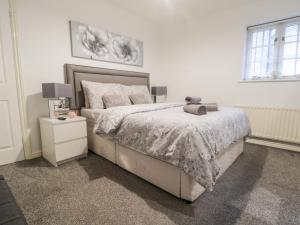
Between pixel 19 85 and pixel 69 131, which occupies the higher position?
pixel 19 85

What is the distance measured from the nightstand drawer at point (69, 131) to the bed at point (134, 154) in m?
0.17

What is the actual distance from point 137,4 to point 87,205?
11.1ft

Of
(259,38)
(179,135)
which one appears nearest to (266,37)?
(259,38)

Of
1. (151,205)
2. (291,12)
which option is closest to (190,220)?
(151,205)

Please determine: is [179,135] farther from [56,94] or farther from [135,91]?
[135,91]

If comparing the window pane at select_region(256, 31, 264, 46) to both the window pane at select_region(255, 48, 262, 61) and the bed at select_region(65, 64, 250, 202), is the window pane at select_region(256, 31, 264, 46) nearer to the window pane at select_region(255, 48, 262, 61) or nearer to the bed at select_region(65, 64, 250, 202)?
the window pane at select_region(255, 48, 262, 61)

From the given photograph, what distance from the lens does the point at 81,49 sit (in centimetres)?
278

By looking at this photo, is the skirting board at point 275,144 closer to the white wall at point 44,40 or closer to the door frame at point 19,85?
the white wall at point 44,40

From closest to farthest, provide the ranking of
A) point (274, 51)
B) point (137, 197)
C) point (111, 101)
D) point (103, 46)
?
point (137, 197) → point (111, 101) → point (274, 51) → point (103, 46)

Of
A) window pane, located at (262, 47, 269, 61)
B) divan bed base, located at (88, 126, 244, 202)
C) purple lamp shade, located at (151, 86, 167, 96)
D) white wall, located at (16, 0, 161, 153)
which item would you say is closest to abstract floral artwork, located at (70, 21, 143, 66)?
white wall, located at (16, 0, 161, 153)

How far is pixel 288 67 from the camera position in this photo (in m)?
2.84

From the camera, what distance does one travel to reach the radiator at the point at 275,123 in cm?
264

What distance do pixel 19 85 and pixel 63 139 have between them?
0.95 meters

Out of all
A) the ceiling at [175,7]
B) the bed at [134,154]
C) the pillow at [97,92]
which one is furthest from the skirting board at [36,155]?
the ceiling at [175,7]
